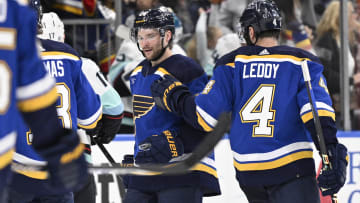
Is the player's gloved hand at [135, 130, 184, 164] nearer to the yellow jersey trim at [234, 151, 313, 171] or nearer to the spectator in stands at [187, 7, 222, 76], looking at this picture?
the yellow jersey trim at [234, 151, 313, 171]

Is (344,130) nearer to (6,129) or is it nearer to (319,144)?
(319,144)

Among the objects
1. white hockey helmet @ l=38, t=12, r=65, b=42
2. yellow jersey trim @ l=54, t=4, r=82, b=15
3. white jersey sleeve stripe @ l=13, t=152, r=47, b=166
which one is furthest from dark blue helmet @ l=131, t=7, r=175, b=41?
yellow jersey trim @ l=54, t=4, r=82, b=15

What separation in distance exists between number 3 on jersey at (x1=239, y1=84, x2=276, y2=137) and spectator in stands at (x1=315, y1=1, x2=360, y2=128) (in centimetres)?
232

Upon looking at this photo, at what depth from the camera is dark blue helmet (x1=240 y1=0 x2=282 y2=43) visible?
10.5 feet

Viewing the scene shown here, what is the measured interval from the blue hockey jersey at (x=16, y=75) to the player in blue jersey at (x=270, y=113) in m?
1.33

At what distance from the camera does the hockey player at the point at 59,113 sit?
2.95 metres

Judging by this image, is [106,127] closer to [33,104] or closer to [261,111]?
[261,111]

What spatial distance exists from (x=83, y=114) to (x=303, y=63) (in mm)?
1069

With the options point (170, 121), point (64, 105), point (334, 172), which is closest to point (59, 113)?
point (64, 105)

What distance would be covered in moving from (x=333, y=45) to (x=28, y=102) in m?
3.94

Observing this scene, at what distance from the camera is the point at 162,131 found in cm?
329

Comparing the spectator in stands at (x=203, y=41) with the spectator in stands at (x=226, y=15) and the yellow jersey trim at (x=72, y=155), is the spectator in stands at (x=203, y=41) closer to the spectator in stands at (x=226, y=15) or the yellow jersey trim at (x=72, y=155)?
the spectator in stands at (x=226, y=15)

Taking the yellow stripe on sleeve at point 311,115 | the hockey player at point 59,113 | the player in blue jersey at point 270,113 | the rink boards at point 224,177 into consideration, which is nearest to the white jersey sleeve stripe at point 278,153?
the player in blue jersey at point 270,113

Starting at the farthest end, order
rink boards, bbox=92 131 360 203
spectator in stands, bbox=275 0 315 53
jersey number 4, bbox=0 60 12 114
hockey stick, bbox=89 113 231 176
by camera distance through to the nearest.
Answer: spectator in stands, bbox=275 0 315 53 → rink boards, bbox=92 131 360 203 → hockey stick, bbox=89 113 231 176 → jersey number 4, bbox=0 60 12 114
